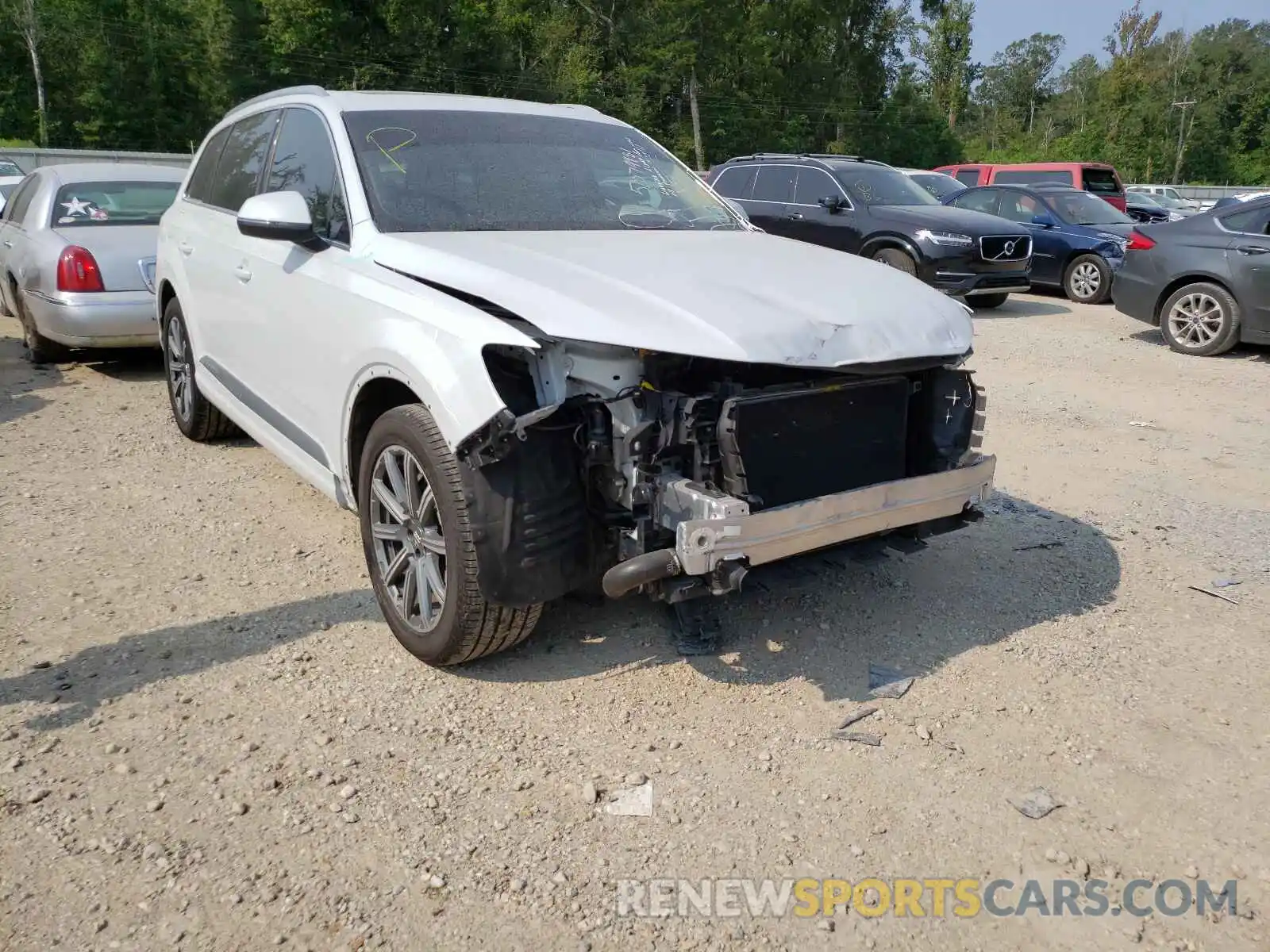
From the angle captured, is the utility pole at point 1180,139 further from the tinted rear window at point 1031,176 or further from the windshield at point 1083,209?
the windshield at point 1083,209

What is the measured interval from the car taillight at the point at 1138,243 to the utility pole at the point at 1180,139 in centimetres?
4980

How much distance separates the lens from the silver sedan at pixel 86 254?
7.23m

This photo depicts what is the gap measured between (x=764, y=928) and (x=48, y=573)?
3.43m

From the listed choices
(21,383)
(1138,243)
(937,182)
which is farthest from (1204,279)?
(21,383)

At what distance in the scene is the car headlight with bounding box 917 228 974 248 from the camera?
11.8 m

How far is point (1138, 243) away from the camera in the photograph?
10.3m

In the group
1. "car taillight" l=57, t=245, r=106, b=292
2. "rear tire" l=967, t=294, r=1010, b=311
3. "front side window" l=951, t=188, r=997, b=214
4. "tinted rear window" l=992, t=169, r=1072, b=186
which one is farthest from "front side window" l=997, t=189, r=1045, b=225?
"car taillight" l=57, t=245, r=106, b=292

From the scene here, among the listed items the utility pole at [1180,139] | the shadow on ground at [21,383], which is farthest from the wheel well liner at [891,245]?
the utility pole at [1180,139]

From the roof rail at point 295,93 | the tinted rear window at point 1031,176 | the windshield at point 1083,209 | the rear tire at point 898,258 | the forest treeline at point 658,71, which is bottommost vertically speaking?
the rear tire at point 898,258

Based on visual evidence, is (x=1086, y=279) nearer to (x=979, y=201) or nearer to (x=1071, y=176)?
(x=979, y=201)

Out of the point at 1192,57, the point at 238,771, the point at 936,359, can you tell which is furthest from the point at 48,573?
the point at 1192,57

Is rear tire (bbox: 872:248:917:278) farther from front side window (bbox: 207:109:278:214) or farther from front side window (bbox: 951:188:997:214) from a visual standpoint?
front side window (bbox: 207:109:278:214)

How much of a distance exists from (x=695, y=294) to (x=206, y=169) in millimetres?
3743

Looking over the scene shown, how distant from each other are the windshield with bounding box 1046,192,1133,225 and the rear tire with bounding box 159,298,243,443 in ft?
39.7
